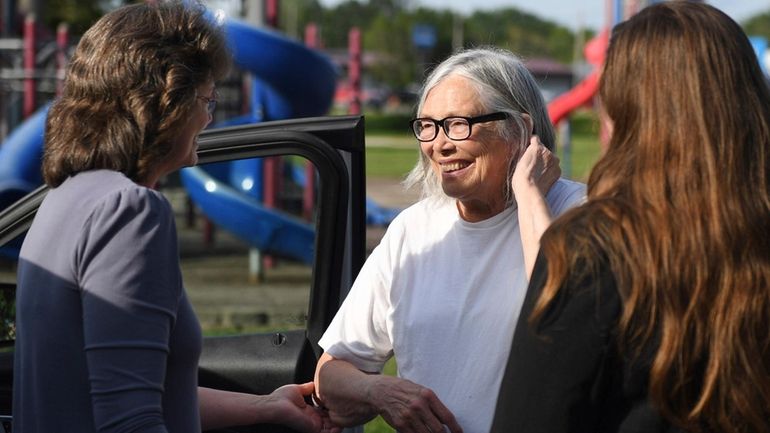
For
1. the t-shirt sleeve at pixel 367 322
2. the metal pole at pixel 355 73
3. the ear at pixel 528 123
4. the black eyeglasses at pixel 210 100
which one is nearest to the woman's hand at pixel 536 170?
the ear at pixel 528 123

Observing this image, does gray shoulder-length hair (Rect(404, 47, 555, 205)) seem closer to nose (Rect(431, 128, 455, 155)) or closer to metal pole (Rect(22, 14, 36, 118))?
nose (Rect(431, 128, 455, 155))

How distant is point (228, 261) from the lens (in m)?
11.9

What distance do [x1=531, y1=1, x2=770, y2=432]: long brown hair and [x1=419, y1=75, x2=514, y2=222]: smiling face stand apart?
33.2 inches

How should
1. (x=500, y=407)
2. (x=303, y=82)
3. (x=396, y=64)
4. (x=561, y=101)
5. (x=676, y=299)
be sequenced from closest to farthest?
(x=676, y=299) → (x=500, y=407) → (x=303, y=82) → (x=561, y=101) → (x=396, y=64)

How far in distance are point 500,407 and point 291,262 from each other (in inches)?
399

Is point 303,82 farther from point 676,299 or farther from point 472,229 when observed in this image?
point 676,299

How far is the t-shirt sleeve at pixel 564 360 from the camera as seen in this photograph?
168 centimetres

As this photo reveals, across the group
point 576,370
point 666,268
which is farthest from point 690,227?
point 576,370

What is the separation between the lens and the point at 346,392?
102 inches

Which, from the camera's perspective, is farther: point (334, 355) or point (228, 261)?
point (228, 261)

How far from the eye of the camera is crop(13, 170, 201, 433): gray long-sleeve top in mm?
1760

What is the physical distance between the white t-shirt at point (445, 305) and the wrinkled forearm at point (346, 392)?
43 millimetres

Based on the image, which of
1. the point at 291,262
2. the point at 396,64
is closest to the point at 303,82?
the point at 291,262

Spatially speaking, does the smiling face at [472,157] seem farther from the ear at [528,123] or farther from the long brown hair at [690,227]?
the long brown hair at [690,227]
